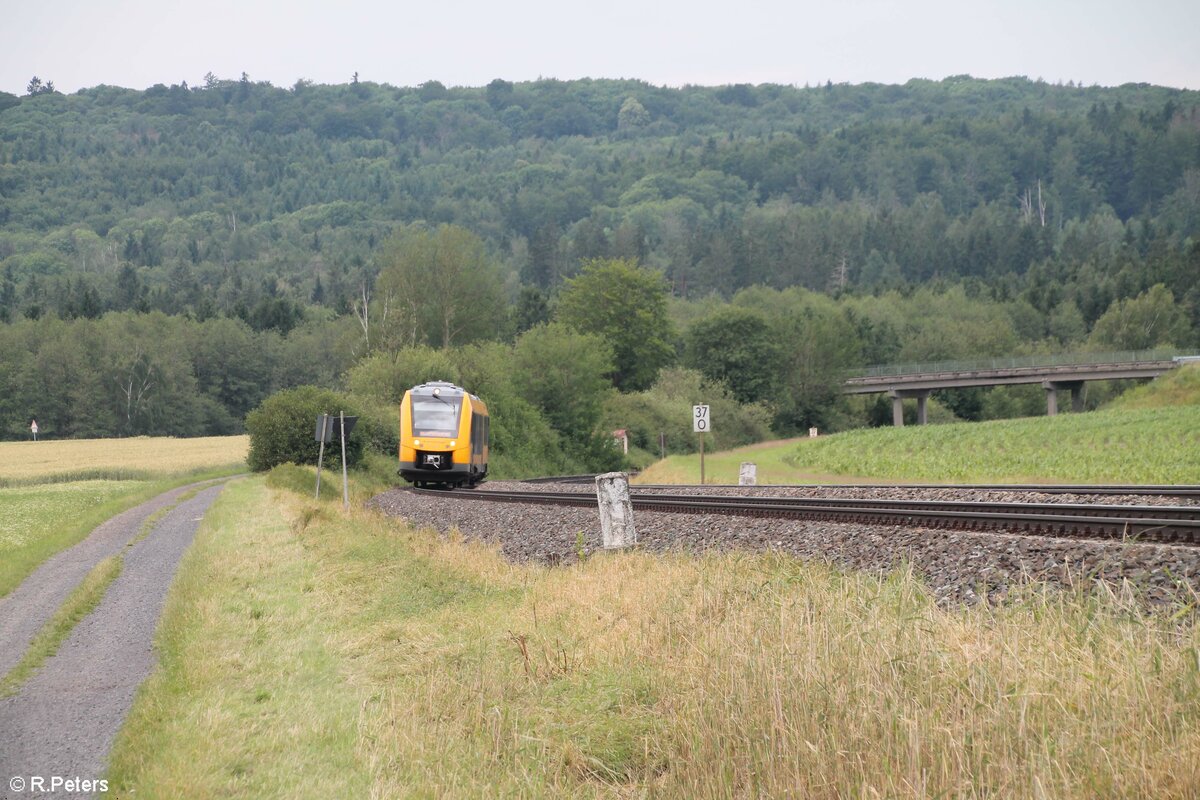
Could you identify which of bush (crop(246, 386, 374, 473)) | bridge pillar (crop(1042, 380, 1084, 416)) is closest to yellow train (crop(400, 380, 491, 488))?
bush (crop(246, 386, 374, 473))

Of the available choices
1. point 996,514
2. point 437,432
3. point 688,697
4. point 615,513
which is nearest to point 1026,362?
point 437,432

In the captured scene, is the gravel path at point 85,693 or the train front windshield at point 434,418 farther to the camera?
the train front windshield at point 434,418

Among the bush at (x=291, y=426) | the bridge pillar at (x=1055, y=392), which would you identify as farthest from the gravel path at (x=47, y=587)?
the bridge pillar at (x=1055, y=392)

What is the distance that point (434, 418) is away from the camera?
39.6 metres

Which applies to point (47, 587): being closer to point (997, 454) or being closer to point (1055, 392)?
point (997, 454)

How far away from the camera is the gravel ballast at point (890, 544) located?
10406mm

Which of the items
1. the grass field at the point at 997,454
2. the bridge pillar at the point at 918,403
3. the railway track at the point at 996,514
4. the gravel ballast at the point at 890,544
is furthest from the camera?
the bridge pillar at the point at 918,403

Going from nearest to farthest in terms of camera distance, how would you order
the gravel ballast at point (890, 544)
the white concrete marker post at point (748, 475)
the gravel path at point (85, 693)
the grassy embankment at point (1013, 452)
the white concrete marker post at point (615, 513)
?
the gravel path at point (85, 693)
the gravel ballast at point (890, 544)
the white concrete marker post at point (615, 513)
the white concrete marker post at point (748, 475)
the grassy embankment at point (1013, 452)

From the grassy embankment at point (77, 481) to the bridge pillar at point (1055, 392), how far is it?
211 ft

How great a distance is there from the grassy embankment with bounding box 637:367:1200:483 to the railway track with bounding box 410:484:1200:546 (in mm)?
17325

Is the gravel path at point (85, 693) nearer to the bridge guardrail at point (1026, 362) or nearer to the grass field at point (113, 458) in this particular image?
the grass field at point (113, 458)

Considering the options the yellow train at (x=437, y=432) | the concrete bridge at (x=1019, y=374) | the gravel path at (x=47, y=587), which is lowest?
the gravel path at (x=47, y=587)

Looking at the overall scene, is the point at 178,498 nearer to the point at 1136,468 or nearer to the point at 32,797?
the point at 1136,468

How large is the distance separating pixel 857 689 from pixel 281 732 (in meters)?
4.66
